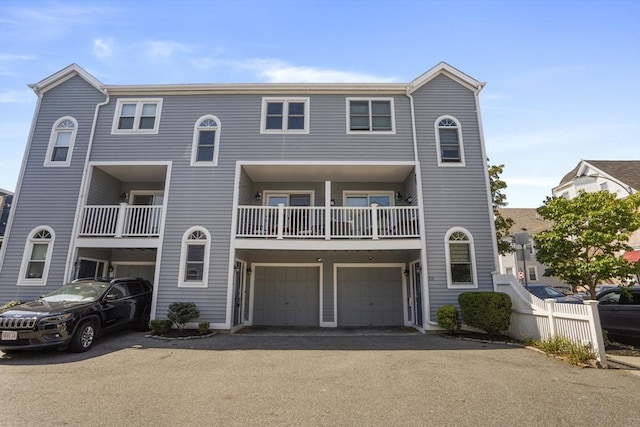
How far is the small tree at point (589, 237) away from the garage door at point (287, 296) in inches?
316

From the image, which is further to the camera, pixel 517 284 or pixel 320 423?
pixel 517 284

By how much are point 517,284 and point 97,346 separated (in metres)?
12.2

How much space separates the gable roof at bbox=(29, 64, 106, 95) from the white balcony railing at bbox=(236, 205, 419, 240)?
26.3ft

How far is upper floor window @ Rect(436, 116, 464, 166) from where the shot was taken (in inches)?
479

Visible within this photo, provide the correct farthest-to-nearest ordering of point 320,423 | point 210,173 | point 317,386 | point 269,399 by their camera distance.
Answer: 1. point 210,173
2. point 317,386
3. point 269,399
4. point 320,423

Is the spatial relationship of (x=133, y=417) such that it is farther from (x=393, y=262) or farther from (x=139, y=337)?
(x=393, y=262)

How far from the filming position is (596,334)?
273 inches

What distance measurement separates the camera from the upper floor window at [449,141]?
39.9 feet

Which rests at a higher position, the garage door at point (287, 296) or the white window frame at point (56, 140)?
the white window frame at point (56, 140)

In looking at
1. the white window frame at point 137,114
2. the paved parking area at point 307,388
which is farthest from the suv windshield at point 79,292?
the white window frame at point 137,114

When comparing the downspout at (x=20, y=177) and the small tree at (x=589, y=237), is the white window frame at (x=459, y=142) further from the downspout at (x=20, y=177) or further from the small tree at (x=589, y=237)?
the downspout at (x=20, y=177)

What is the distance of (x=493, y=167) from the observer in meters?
14.8

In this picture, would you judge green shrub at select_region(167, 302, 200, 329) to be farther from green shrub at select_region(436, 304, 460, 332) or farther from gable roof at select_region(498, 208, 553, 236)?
gable roof at select_region(498, 208, 553, 236)

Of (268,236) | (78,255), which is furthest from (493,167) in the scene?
(78,255)
